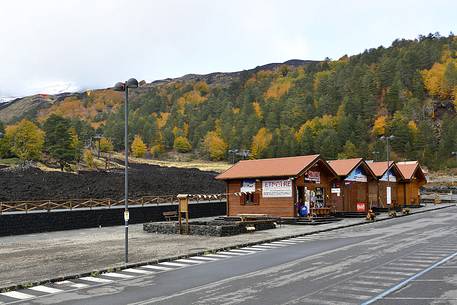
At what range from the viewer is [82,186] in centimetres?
6381

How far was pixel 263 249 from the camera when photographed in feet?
71.4

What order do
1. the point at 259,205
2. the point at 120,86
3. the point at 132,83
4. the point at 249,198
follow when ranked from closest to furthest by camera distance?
the point at 132,83 < the point at 120,86 < the point at 259,205 < the point at 249,198

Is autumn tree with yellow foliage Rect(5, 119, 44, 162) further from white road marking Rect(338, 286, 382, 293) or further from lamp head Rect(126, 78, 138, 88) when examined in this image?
white road marking Rect(338, 286, 382, 293)

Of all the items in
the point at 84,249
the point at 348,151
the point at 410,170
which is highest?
the point at 348,151

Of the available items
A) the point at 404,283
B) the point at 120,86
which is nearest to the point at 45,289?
the point at 120,86

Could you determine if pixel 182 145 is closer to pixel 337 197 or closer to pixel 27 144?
pixel 27 144

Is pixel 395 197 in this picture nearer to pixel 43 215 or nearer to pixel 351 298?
pixel 43 215

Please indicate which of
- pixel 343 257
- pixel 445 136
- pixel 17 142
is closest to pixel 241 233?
pixel 343 257

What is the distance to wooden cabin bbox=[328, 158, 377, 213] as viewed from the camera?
146 ft

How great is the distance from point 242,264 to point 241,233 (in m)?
11.6

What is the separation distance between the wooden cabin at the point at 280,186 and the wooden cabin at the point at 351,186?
96.6 inches

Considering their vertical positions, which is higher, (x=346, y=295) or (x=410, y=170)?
(x=410, y=170)

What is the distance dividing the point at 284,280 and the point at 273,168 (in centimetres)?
2657

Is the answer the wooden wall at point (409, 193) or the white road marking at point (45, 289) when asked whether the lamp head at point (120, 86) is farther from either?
the wooden wall at point (409, 193)
